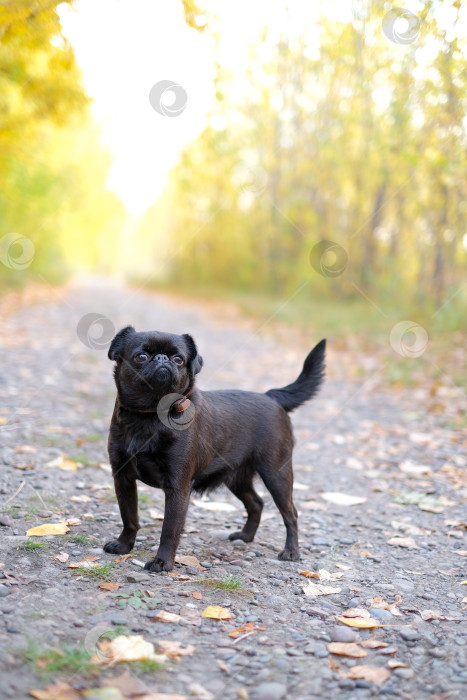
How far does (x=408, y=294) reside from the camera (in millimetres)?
15359

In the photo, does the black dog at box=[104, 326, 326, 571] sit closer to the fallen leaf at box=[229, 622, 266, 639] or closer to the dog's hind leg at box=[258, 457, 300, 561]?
the dog's hind leg at box=[258, 457, 300, 561]

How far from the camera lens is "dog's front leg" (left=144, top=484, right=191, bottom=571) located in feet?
10.9

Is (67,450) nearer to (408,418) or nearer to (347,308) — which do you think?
(408,418)

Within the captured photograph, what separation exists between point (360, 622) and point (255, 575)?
715 millimetres

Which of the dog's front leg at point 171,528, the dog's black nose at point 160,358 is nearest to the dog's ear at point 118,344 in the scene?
the dog's black nose at point 160,358

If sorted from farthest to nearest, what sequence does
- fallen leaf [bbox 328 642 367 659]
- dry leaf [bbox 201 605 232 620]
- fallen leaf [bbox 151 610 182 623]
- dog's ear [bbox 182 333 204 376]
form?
dog's ear [bbox 182 333 204 376] → dry leaf [bbox 201 605 232 620] → fallen leaf [bbox 151 610 182 623] → fallen leaf [bbox 328 642 367 659]

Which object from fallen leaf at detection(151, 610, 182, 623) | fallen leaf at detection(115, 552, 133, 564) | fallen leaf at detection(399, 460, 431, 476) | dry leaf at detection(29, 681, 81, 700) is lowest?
fallen leaf at detection(115, 552, 133, 564)

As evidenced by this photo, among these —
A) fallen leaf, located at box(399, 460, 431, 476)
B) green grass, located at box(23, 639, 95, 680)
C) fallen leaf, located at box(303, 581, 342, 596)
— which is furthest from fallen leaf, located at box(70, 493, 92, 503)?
fallen leaf, located at box(399, 460, 431, 476)

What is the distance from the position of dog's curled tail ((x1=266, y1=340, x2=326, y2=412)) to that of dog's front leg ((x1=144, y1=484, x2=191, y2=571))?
104 centimetres

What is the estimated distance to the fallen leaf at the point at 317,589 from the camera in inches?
130

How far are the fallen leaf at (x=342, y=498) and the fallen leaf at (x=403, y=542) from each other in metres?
0.72

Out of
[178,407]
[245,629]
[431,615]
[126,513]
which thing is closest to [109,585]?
[126,513]

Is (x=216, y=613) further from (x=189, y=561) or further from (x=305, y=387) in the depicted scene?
(x=305, y=387)

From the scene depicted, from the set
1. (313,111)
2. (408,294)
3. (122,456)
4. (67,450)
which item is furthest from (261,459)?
(313,111)
